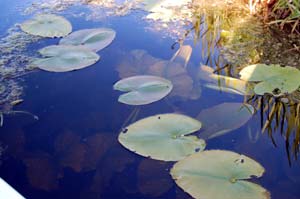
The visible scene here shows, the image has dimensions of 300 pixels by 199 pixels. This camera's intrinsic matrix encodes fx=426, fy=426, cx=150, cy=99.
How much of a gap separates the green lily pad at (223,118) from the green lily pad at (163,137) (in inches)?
1.7

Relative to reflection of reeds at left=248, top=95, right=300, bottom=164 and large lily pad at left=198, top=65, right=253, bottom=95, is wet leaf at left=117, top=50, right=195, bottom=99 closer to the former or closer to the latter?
large lily pad at left=198, top=65, right=253, bottom=95

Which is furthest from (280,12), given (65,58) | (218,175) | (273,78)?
(218,175)

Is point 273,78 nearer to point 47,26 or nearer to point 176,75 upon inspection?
point 176,75

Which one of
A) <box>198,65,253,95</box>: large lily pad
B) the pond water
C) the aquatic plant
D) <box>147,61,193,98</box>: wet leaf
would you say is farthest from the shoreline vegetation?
<box>147,61,193,98</box>: wet leaf

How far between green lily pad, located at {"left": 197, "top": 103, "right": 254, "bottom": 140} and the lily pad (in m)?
0.90

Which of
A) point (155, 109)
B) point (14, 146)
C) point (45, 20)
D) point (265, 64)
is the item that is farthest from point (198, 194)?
point (45, 20)

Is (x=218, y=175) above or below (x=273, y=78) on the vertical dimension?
below

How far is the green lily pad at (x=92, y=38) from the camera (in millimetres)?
2023

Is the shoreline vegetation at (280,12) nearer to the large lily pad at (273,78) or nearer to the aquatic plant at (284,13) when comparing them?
the aquatic plant at (284,13)

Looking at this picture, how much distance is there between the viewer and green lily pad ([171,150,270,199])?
4.04 feet

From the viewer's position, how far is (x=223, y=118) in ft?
5.21

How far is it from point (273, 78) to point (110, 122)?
69cm

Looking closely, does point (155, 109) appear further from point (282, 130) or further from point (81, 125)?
point (282, 130)

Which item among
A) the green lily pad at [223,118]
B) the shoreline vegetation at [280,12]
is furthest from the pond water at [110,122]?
the shoreline vegetation at [280,12]
